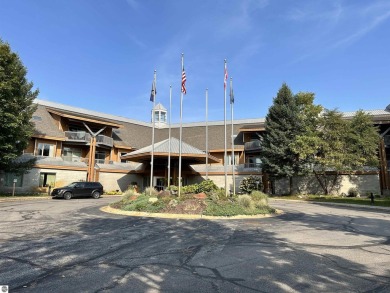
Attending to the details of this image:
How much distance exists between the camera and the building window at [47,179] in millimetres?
34662

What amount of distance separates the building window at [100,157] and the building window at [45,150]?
5.88 m

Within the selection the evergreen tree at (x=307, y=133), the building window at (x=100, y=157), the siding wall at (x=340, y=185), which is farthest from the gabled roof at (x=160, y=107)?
the evergreen tree at (x=307, y=133)

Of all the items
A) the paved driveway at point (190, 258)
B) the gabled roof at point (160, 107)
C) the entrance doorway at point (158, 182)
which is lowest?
the paved driveway at point (190, 258)

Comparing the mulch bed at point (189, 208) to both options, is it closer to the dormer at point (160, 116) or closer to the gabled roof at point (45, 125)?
the gabled roof at point (45, 125)

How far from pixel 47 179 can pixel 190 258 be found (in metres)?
33.1

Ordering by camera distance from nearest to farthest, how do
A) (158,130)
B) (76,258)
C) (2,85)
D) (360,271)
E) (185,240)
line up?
(360,271), (76,258), (185,240), (2,85), (158,130)

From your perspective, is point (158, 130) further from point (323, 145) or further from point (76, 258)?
point (76, 258)

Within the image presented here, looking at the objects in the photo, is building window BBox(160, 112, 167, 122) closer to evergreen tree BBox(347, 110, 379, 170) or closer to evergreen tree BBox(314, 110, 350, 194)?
evergreen tree BBox(314, 110, 350, 194)

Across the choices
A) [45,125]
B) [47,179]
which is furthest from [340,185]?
[45,125]

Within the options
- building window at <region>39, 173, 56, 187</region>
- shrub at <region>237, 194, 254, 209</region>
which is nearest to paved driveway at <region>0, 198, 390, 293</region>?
shrub at <region>237, 194, 254, 209</region>

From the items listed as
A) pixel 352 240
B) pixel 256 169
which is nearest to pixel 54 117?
pixel 256 169

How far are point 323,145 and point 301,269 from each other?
29.3 metres

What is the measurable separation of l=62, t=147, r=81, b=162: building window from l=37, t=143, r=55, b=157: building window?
161 cm

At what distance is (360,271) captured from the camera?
613 cm
